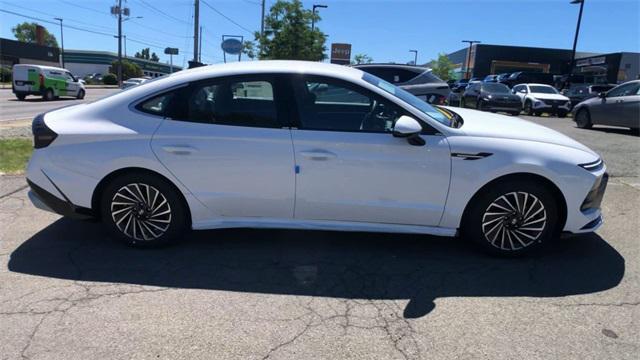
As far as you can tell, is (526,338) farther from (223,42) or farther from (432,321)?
(223,42)

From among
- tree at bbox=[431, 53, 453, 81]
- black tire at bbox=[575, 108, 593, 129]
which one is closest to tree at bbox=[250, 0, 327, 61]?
black tire at bbox=[575, 108, 593, 129]

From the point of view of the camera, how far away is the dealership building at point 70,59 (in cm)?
5958

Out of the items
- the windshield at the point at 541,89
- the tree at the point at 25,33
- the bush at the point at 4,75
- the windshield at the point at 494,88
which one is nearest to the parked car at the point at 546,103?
the windshield at the point at 541,89

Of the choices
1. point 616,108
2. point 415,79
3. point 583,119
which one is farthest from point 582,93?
point 415,79

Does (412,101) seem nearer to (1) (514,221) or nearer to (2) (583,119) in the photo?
(1) (514,221)

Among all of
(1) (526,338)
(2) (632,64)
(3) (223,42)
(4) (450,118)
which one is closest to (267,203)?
(4) (450,118)

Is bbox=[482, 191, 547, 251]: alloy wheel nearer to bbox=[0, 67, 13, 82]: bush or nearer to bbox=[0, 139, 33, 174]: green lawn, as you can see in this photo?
bbox=[0, 139, 33, 174]: green lawn

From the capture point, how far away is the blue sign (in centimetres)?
3250

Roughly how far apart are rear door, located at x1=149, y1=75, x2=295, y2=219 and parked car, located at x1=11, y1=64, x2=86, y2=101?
25.5m

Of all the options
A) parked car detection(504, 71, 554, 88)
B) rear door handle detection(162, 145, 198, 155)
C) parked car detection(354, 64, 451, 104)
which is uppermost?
parked car detection(504, 71, 554, 88)

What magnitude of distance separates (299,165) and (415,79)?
8.08m

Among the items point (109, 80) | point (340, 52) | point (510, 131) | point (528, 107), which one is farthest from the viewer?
point (109, 80)

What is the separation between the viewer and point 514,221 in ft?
13.1

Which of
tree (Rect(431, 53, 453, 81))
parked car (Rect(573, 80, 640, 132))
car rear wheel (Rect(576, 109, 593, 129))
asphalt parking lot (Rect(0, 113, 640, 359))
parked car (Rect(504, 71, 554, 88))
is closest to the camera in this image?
asphalt parking lot (Rect(0, 113, 640, 359))
